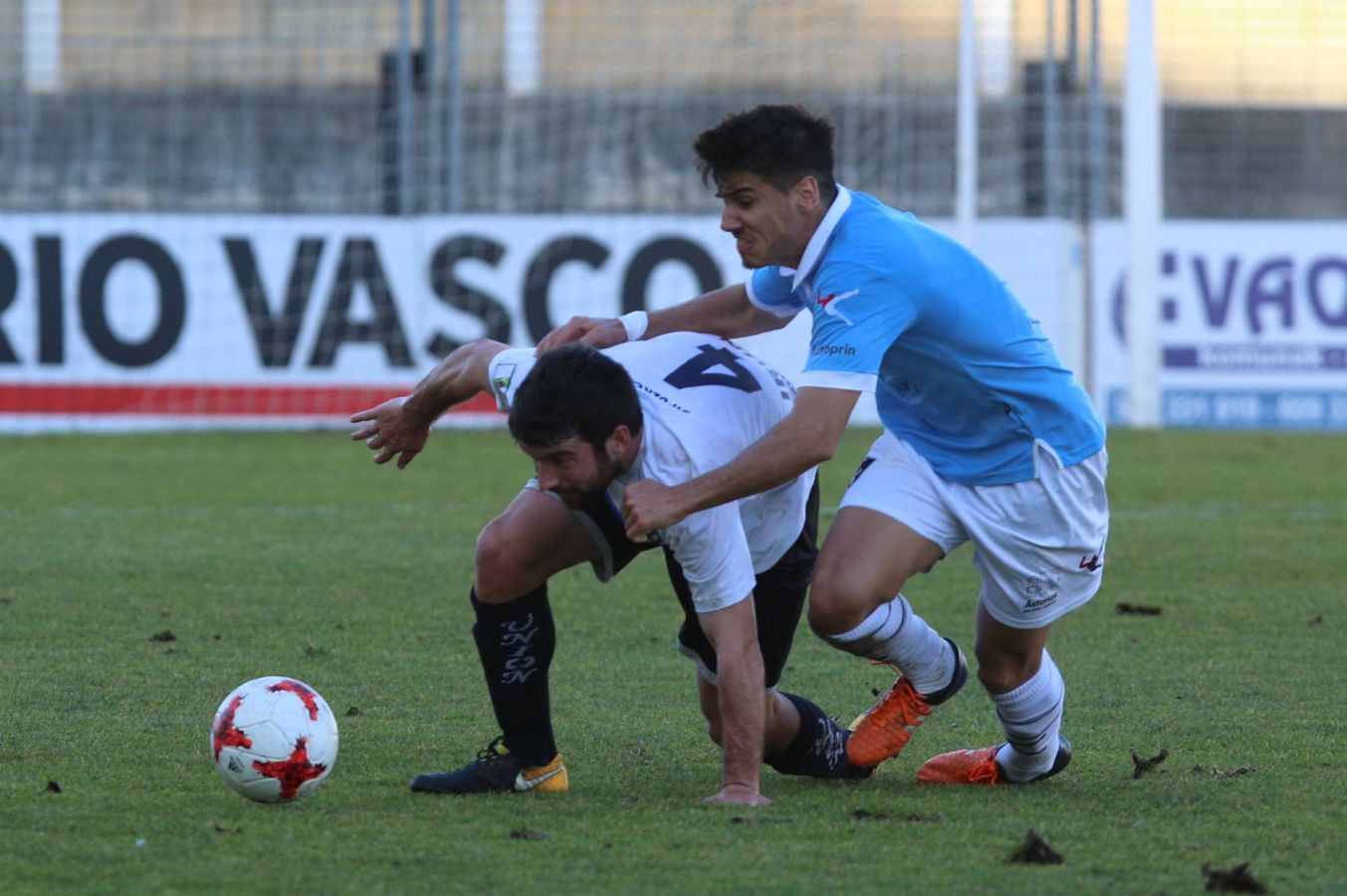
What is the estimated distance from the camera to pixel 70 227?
14891 mm

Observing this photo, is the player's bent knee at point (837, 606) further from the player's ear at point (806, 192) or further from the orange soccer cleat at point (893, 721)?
the player's ear at point (806, 192)

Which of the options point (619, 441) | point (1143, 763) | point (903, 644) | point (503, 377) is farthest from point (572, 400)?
point (1143, 763)

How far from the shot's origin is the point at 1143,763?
4.47 m

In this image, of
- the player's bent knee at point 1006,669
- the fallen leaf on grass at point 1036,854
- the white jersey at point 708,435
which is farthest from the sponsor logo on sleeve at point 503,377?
the fallen leaf on grass at point 1036,854

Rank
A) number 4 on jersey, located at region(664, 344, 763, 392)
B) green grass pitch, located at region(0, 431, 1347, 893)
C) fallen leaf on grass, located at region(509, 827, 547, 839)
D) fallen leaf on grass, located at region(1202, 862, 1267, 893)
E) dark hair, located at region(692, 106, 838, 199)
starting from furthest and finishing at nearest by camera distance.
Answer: number 4 on jersey, located at region(664, 344, 763, 392)
dark hair, located at region(692, 106, 838, 199)
fallen leaf on grass, located at region(509, 827, 547, 839)
green grass pitch, located at region(0, 431, 1347, 893)
fallen leaf on grass, located at region(1202, 862, 1267, 893)

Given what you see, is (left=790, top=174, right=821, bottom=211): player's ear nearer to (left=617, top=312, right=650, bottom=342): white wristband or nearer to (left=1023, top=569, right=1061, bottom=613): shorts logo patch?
(left=617, top=312, right=650, bottom=342): white wristband

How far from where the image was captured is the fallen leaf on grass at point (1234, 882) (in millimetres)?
3363

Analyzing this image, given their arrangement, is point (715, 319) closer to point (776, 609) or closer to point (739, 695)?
point (776, 609)

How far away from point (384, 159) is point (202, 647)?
1057cm

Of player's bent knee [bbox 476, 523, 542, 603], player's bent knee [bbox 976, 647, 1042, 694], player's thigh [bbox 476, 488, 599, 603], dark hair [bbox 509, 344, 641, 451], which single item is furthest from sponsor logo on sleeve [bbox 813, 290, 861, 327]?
player's bent knee [bbox 976, 647, 1042, 694]

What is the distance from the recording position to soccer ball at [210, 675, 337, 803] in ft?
13.2

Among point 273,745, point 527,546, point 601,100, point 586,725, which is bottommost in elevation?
point 586,725

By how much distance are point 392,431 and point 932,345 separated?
125 cm

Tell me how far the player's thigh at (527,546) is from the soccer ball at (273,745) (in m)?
0.47
